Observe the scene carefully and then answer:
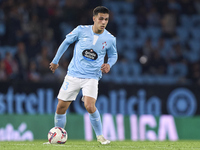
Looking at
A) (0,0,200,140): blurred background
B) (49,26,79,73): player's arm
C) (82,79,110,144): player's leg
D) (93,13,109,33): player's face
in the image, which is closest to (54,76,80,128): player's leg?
(82,79,110,144): player's leg

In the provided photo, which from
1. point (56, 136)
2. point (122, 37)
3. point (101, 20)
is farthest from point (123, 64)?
point (56, 136)

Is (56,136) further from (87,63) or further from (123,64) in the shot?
(123,64)

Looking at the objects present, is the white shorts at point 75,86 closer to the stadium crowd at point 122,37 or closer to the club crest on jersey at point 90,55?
the club crest on jersey at point 90,55

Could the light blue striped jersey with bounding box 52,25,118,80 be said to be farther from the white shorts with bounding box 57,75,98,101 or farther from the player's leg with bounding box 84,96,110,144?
the player's leg with bounding box 84,96,110,144

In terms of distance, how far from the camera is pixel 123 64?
1466 centimetres

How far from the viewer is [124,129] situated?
12.3m

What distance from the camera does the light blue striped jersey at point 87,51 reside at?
7.88 meters

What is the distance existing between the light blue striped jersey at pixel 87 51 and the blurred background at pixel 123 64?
170 inches

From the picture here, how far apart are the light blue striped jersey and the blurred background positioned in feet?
14.2

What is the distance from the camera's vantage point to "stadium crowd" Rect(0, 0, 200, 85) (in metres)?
13.6

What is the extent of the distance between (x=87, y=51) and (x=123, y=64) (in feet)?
Answer: 22.4

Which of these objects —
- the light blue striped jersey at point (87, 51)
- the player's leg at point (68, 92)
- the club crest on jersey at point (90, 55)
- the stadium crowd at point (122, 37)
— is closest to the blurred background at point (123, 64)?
the stadium crowd at point (122, 37)

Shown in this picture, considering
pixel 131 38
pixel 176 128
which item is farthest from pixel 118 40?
pixel 176 128

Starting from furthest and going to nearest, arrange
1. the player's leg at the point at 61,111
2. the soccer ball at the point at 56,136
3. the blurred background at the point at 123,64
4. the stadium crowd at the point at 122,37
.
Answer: the stadium crowd at the point at 122,37, the blurred background at the point at 123,64, the player's leg at the point at 61,111, the soccer ball at the point at 56,136
